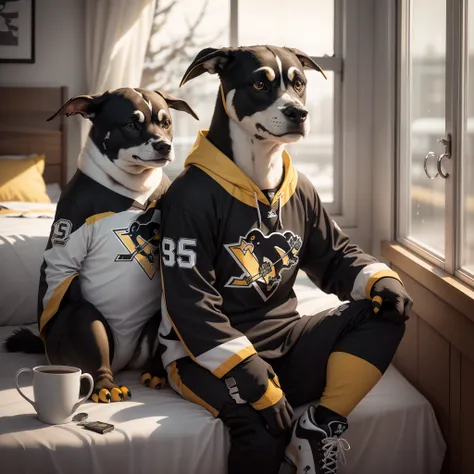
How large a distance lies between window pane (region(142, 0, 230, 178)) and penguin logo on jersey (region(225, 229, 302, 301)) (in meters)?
1.71

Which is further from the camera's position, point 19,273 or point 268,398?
point 19,273

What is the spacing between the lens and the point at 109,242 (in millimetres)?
2178

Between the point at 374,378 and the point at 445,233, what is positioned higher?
the point at 445,233

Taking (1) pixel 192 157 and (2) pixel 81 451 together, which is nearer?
(2) pixel 81 451

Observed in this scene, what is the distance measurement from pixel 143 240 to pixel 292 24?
6.39ft

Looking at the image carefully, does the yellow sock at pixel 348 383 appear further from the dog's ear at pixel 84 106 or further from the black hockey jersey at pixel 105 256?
the dog's ear at pixel 84 106

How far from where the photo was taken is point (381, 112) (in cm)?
342

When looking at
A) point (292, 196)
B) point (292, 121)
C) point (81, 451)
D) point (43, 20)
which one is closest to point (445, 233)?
point (292, 196)

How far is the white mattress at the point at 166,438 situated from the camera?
1.88 m

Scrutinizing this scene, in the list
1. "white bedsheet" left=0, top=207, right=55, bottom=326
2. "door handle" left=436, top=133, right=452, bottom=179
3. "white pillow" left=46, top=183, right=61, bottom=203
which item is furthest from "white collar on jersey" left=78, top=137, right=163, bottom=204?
"white pillow" left=46, top=183, right=61, bottom=203

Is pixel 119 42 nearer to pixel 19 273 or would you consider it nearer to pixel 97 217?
pixel 19 273

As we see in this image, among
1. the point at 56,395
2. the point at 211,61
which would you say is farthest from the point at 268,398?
the point at 211,61

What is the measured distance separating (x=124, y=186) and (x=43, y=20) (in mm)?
1933

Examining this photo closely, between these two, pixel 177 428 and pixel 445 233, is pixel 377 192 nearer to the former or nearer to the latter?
pixel 445 233
